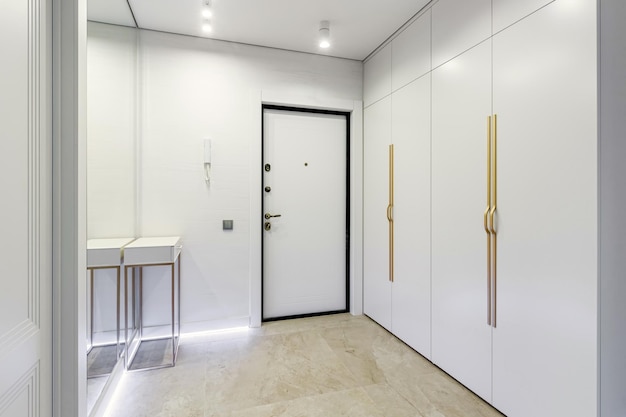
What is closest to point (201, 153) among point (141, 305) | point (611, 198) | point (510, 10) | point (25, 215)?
point (141, 305)

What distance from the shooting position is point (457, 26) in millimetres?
2055

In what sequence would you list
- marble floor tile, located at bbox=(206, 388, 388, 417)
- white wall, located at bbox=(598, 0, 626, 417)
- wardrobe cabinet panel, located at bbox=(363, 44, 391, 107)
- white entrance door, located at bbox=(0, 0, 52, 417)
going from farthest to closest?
wardrobe cabinet panel, located at bbox=(363, 44, 391, 107)
marble floor tile, located at bbox=(206, 388, 388, 417)
white wall, located at bbox=(598, 0, 626, 417)
white entrance door, located at bbox=(0, 0, 52, 417)

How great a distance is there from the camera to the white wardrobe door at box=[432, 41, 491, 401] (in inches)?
74.2

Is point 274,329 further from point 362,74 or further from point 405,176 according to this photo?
point 362,74

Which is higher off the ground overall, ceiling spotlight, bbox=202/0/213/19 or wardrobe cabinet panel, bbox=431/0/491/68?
ceiling spotlight, bbox=202/0/213/19

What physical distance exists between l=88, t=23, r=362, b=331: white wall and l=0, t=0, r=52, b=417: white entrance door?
59.8 inches

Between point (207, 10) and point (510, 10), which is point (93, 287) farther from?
point (510, 10)

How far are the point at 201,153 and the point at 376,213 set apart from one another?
171 centimetres

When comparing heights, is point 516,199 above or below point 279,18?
below

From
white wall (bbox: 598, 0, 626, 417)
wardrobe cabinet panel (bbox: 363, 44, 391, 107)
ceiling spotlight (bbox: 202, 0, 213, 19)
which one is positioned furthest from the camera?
wardrobe cabinet panel (bbox: 363, 44, 391, 107)

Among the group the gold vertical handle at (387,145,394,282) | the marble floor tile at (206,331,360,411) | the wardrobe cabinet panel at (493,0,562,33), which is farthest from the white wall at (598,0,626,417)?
the gold vertical handle at (387,145,394,282)

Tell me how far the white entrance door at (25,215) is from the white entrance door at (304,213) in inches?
78.5

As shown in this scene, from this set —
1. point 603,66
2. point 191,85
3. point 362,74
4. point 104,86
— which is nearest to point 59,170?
point 104,86

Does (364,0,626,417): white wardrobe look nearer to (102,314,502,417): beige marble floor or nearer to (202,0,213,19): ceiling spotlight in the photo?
(102,314,502,417): beige marble floor
